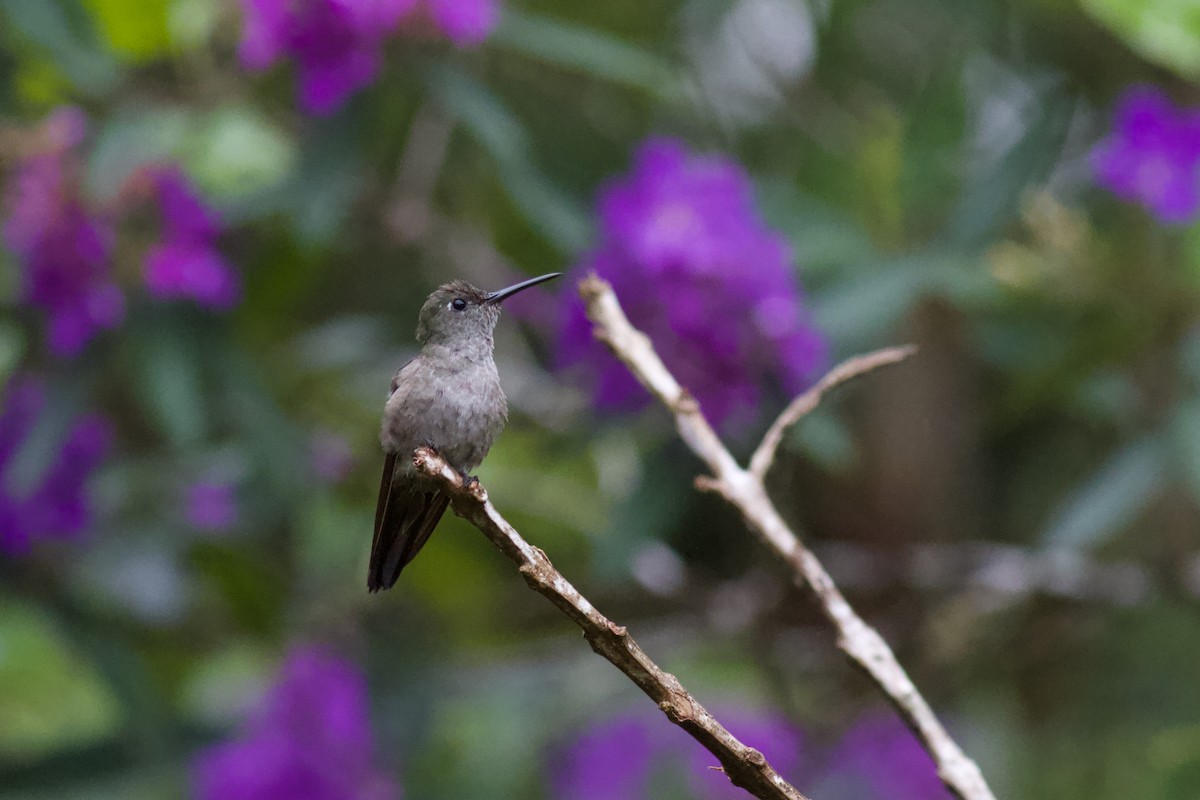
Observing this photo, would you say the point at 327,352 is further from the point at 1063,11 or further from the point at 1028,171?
the point at 1063,11

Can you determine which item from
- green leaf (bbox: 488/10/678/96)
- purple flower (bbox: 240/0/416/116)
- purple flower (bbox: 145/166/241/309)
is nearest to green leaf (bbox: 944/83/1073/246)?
green leaf (bbox: 488/10/678/96)

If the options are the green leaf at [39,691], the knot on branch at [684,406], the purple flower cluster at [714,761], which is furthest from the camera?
the green leaf at [39,691]

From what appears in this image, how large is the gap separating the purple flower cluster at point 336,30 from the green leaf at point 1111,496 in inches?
54.2

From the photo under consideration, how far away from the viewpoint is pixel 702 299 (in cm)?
211

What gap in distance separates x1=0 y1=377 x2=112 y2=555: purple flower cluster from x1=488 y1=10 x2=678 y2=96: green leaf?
116cm

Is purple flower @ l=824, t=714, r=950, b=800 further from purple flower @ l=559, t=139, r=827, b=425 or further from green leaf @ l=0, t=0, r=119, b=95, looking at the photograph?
green leaf @ l=0, t=0, r=119, b=95

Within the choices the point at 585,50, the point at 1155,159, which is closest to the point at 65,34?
the point at 585,50

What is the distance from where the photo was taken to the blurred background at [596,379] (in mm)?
2346

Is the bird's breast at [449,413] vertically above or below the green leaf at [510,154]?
below

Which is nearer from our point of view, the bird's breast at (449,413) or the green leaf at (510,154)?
the bird's breast at (449,413)

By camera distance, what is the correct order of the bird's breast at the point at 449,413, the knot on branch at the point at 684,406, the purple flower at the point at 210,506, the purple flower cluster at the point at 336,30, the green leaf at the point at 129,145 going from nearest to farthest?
the bird's breast at the point at 449,413, the knot on branch at the point at 684,406, the green leaf at the point at 129,145, the purple flower cluster at the point at 336,30, the purple flower at the point at 210,506

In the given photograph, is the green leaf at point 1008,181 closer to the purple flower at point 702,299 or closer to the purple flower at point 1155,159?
the purple flower at point 1155,159

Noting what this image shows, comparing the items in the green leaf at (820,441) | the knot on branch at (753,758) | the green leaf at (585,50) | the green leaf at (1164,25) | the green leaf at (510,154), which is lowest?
the knot on branch at (753,758)

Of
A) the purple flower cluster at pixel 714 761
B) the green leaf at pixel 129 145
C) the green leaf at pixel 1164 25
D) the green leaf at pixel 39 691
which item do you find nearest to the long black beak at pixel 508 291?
the green leaf at pixel 129 145
